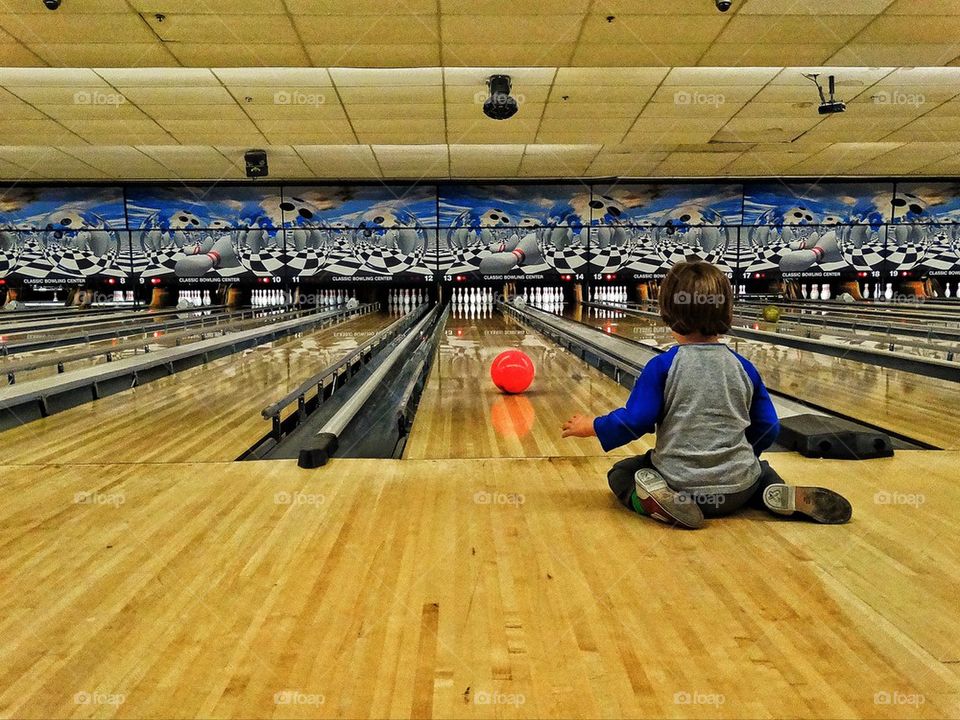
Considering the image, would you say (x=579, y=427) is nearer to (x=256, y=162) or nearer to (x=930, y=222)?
(x=256, y=162)

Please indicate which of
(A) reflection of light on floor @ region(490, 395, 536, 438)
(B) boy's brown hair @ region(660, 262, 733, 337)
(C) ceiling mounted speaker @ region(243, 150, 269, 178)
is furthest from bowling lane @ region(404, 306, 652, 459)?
(C) ceiling mounted speaker @ region(243, 150, 269, 178)

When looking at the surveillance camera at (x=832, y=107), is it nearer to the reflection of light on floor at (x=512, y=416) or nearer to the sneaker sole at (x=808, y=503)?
the reflection of light on floor at (x=512, y=416)

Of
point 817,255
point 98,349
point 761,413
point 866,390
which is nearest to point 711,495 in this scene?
point 761,413

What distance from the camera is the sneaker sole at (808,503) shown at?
162 cm

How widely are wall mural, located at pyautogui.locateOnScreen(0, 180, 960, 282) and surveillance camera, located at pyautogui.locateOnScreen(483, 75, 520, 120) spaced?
5349 mm

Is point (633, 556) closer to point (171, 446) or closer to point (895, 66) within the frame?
point (171, 446)

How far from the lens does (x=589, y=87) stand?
5.91m

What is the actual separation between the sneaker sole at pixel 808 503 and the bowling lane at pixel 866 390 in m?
1.21

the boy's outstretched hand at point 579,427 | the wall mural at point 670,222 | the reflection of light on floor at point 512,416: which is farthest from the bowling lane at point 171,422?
the wall mural at point 670,222

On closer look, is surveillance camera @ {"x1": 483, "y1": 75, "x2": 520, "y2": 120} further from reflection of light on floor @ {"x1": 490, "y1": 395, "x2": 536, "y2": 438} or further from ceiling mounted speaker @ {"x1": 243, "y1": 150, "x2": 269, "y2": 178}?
ceiling mounted speaker @ {"x1": 243, "y1": 150, "x2": 269, "y2": 178}

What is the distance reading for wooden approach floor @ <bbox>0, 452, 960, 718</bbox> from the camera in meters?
0.95

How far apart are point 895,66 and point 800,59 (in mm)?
845

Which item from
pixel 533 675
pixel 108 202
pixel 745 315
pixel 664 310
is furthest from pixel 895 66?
pixel 108 202

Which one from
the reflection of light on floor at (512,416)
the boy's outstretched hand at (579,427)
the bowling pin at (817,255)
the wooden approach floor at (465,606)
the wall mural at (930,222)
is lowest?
the reflection of light on floor at (512,416)
